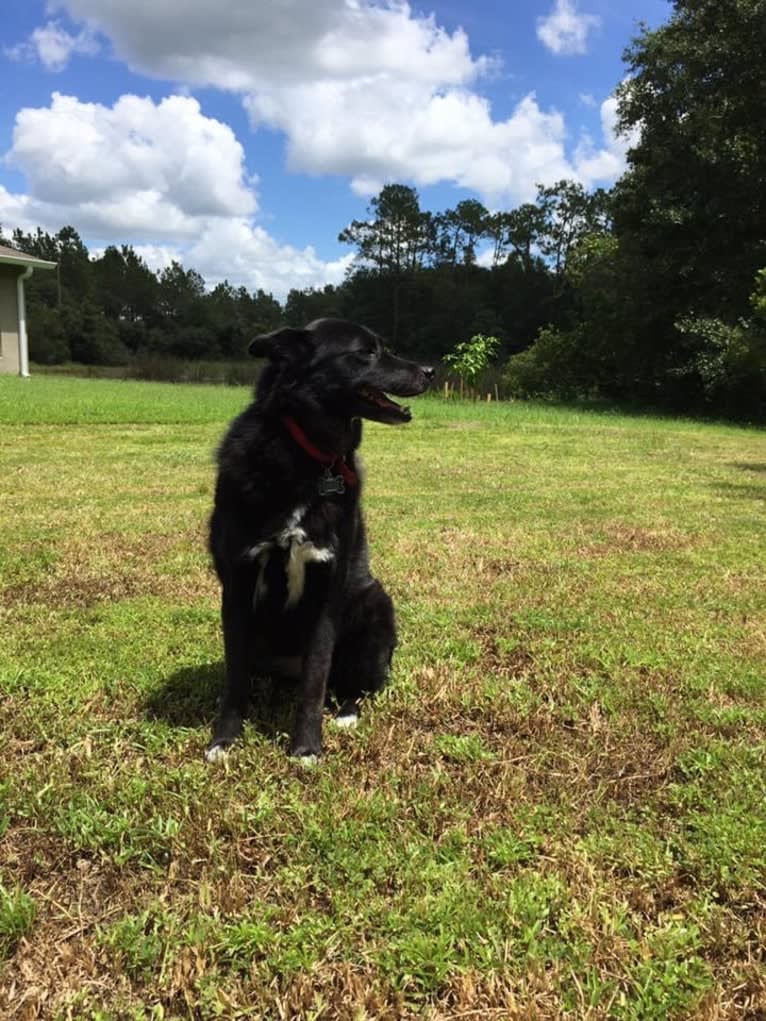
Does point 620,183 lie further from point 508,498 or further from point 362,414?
point 362,414

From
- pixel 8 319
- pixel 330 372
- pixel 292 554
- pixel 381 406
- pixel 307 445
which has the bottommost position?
pixel 292 554

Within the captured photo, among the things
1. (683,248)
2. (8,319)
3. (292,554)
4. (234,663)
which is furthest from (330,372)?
(8,319)

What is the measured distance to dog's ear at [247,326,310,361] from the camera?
2.65 metres

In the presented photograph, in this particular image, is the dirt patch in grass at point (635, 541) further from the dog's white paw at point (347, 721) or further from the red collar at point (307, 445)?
the red collar at point (307, 445)

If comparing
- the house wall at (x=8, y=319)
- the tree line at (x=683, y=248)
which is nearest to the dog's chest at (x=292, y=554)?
the tree line at (x=683, y=248)

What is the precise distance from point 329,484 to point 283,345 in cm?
53

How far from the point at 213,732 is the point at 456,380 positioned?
1059 inches

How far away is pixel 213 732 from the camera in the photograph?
2.69m

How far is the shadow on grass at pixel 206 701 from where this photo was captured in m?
2.81

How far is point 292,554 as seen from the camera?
2514mm

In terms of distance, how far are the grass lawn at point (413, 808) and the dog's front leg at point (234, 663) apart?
9 centimetres

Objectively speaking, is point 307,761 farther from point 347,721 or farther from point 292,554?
point 292,554

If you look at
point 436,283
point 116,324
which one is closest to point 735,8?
point 436,283

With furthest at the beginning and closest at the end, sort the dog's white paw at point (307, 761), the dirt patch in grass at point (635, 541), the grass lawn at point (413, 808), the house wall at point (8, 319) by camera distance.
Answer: the house wall at point (8, 319) → the dirt patch in grass at point (635, 541) → the dog's white paw at point (307, 761) → the grass lawn at point (413, 808)
